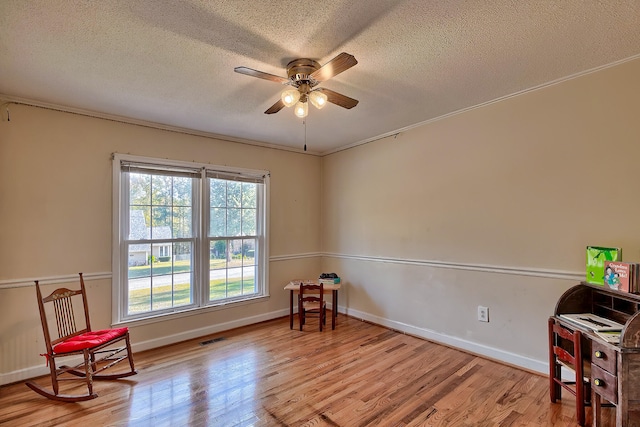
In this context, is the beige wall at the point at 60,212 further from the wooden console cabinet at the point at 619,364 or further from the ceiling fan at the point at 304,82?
the wooden console cabinet at the point at 619,364

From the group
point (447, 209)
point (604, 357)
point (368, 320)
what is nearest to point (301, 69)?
point (447, 209)

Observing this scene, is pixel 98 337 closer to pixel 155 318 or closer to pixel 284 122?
pixel 155 318

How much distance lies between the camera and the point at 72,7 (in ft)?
5.17

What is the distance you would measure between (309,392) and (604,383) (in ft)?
6.12

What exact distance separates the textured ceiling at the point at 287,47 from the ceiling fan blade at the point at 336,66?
18 centimetres

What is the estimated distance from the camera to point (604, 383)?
5.61ft

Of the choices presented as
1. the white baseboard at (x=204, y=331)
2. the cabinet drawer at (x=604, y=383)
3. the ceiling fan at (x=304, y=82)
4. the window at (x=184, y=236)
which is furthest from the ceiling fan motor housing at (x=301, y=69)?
the white baseboard at (x=204, y=331)

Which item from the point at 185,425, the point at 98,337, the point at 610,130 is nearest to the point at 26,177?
the point at 98,337

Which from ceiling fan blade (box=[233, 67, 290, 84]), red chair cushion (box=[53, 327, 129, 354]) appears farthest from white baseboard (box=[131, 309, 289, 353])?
ceiling fan blade (box=[233, 67, 290, 84])

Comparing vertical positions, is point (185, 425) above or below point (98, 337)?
below

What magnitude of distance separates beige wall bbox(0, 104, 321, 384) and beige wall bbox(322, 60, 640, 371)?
2.18 metres

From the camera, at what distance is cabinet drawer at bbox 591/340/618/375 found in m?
1.65

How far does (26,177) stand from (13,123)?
478 mm

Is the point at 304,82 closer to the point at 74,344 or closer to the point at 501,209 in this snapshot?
the point at 501,209
